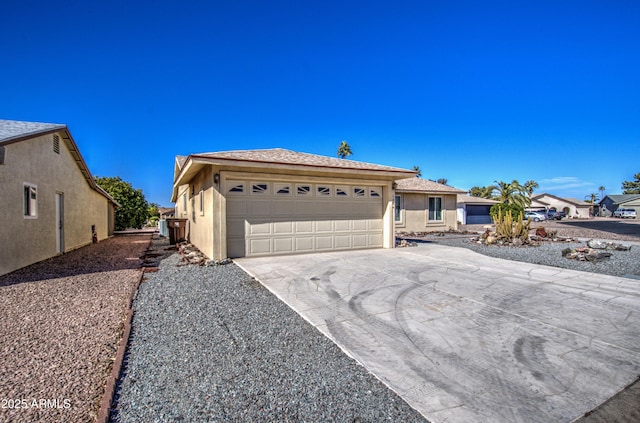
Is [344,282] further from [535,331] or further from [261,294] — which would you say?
[535,331]

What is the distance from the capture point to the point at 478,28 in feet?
41.9

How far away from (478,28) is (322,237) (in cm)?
1108

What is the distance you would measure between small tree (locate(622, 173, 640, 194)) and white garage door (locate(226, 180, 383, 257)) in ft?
260

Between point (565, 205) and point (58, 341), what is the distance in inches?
2810

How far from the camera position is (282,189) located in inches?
375

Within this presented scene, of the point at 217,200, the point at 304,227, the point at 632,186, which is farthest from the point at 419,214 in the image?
the point at 632,186

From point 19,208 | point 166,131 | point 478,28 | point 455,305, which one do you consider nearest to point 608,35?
point 478,28

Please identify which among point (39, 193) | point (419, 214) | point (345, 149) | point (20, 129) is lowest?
point (419, 214)

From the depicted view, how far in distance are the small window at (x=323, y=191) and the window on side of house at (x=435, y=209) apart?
11911mm

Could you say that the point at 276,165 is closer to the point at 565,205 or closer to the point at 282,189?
the point at 282,189

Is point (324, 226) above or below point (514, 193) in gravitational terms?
below

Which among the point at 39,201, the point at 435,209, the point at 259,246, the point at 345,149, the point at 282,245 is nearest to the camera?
the point at 259,246

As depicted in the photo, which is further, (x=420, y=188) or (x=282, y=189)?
(x=420, y=188)

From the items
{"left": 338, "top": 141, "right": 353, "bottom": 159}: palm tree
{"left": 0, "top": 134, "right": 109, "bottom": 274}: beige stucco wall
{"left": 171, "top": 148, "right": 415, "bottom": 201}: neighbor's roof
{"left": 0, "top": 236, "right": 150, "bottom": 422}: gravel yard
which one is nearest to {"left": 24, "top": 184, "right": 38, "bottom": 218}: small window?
{"left": 0, "top": 134, "right": 109, "bottom": 274}: beige stucco wall
